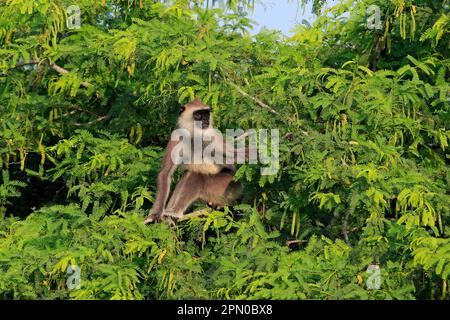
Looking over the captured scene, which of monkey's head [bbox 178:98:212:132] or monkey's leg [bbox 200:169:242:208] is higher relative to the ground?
monkey's head [bbox 178:98:212:132]

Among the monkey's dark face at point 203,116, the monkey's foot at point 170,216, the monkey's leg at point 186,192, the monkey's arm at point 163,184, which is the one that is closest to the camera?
the monkey's foot at point 170,216

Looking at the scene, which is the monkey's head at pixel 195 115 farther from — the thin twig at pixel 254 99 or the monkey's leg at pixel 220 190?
the thin twig at pixel 254 99

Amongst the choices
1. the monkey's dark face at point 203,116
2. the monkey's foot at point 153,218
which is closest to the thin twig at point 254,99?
the monkey's dark face at point 203,116

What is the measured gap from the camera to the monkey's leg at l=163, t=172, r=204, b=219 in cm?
837

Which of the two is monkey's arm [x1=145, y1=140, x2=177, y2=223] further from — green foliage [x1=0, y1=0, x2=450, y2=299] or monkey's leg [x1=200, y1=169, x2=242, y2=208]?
monkey's leg [x1=200, y1=169, x2=242, y2=208]

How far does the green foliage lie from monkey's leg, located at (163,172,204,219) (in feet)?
0.86

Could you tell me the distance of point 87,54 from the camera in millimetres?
8047

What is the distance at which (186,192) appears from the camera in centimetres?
853

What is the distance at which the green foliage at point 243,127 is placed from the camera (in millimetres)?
6543

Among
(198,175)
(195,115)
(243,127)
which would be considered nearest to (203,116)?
(195,115)

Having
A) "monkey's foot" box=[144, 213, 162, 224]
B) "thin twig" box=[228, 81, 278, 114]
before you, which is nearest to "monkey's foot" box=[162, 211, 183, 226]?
"monkey's foot" box=[144, 213, 162, 224]
